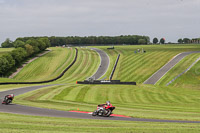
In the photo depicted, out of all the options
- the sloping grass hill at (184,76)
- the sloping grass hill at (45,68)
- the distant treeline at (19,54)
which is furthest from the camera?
the distant treeline at (19,54)

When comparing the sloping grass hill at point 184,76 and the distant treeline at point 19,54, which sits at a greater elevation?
the distant treeline at point 19,54

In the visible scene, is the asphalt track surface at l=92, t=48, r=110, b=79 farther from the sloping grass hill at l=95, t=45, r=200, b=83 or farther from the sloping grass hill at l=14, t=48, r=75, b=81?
the sloping grass hill at l=14, t=48, r=75, b=81

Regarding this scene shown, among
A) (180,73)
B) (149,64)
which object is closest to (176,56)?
(149,64)

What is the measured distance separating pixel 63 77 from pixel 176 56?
161 feet

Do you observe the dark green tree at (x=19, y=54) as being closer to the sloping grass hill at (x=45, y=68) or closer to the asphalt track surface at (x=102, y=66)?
the sloping grass hill at (x=45, y=68)

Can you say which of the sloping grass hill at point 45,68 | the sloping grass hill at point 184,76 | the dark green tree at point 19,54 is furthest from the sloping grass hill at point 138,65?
the dark green tree at point 19,54

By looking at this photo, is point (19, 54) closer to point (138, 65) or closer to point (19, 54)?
point (19, 54)

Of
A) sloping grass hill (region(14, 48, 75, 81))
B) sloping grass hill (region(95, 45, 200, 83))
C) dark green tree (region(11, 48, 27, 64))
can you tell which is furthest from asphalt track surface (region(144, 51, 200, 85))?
dark green tree (region(11, 48, 27, 64))

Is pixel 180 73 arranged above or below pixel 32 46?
below

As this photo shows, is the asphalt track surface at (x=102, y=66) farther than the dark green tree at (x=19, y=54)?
No

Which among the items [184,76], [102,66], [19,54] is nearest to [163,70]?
[184,76]

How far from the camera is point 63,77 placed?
9994 centimetres

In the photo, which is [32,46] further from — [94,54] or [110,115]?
[110,115]

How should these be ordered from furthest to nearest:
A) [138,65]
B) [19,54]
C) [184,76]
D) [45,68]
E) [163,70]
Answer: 1. [19,54]
2. [45,68]
3. [138,65]
4. [163,70]
5. [184,76]
